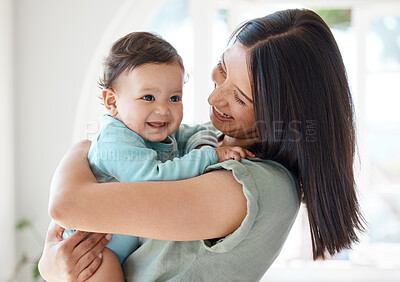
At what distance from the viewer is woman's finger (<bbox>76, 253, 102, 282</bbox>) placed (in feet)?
3.59

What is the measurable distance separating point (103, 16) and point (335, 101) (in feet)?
6.70

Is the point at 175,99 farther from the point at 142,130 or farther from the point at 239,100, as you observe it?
the point at 239,100

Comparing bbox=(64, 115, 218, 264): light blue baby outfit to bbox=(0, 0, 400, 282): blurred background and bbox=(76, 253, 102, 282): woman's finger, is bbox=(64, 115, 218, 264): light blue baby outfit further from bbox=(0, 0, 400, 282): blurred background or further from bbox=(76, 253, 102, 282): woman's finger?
bbox=(0, 0, 400, 282): blurred background

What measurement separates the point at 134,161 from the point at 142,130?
0.19 m

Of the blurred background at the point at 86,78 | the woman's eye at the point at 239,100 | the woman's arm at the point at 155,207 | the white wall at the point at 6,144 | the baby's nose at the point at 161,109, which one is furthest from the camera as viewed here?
the blurred background at the point at 86,78

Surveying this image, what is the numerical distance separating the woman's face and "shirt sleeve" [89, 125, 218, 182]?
152 millimetres

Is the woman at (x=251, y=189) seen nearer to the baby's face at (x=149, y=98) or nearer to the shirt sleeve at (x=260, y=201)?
the shirt sleeve at (x=260, y=201)

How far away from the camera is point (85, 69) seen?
2.73 meters

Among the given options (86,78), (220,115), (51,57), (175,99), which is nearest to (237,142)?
(220,115)

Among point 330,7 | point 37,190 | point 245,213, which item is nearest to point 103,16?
point 37,190

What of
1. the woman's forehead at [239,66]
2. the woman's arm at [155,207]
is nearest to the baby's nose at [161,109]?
the woman's forehead at [239,66]

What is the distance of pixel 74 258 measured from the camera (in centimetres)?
109

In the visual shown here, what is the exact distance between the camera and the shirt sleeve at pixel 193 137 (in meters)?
1.27

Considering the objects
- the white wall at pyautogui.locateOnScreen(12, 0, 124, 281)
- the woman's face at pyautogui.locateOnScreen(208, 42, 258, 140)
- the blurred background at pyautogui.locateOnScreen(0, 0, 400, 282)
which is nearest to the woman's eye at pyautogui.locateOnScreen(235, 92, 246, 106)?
the woman's face at pyautogui.locateOnScreen(208, 42, 258, 140)
